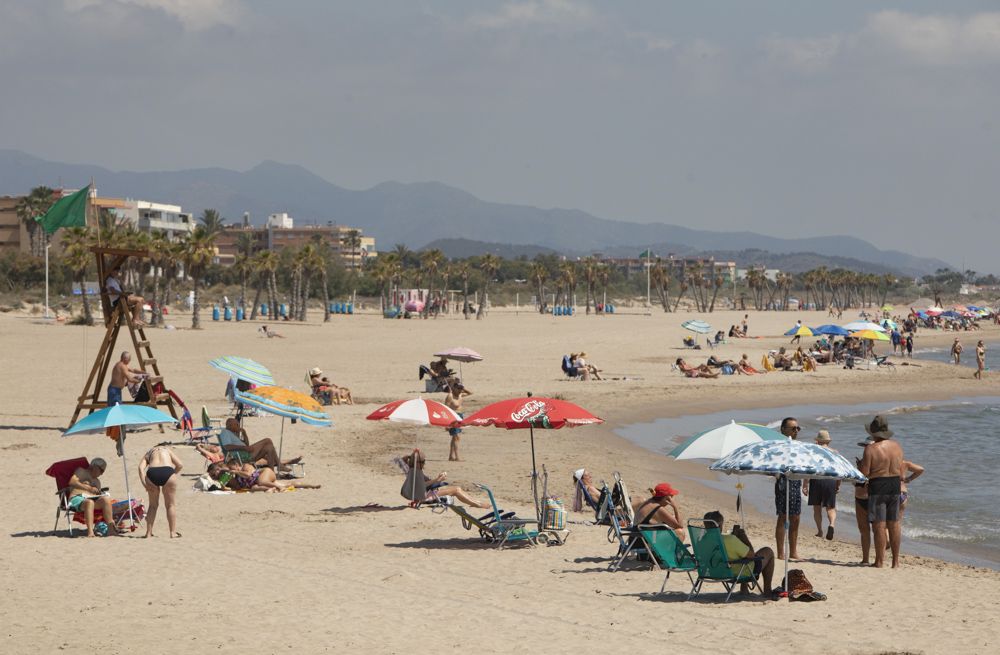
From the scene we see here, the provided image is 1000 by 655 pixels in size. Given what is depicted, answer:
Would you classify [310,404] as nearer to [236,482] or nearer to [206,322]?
[236,482]

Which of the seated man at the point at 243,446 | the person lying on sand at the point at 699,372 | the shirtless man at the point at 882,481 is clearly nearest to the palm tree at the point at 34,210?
the person lying on sand at the point at 699,372

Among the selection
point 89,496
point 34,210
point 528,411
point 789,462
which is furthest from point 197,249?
point 789,462

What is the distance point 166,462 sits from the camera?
464 inches

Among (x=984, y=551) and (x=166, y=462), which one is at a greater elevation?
(x=166, y=462)

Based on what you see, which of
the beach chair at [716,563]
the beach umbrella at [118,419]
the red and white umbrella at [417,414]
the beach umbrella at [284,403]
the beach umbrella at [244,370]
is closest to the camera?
the beach chair at [716,563]

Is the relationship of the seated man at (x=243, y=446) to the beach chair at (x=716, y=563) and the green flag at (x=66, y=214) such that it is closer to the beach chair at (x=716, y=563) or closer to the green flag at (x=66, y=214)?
the green flag at (x=66, y=214)

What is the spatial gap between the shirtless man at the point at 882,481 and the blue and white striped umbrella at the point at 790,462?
896 millimetres

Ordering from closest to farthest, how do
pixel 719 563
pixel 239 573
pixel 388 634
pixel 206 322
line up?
pixel 388 634, pixel 719 563, pixel 239 573, pixel 206 322

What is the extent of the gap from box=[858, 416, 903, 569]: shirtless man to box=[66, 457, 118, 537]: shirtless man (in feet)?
24.8

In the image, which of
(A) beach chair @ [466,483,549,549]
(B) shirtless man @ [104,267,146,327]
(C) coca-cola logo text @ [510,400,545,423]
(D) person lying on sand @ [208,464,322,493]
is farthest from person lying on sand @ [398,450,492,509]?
(B) shirtless man @ [104,267,146,327]

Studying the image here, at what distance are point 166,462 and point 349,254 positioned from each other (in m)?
159

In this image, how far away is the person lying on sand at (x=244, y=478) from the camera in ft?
48.6

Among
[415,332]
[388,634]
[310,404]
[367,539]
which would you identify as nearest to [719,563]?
[388,634]

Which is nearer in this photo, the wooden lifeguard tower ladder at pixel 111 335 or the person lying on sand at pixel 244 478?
the person lying on sand at pixel 244 478
